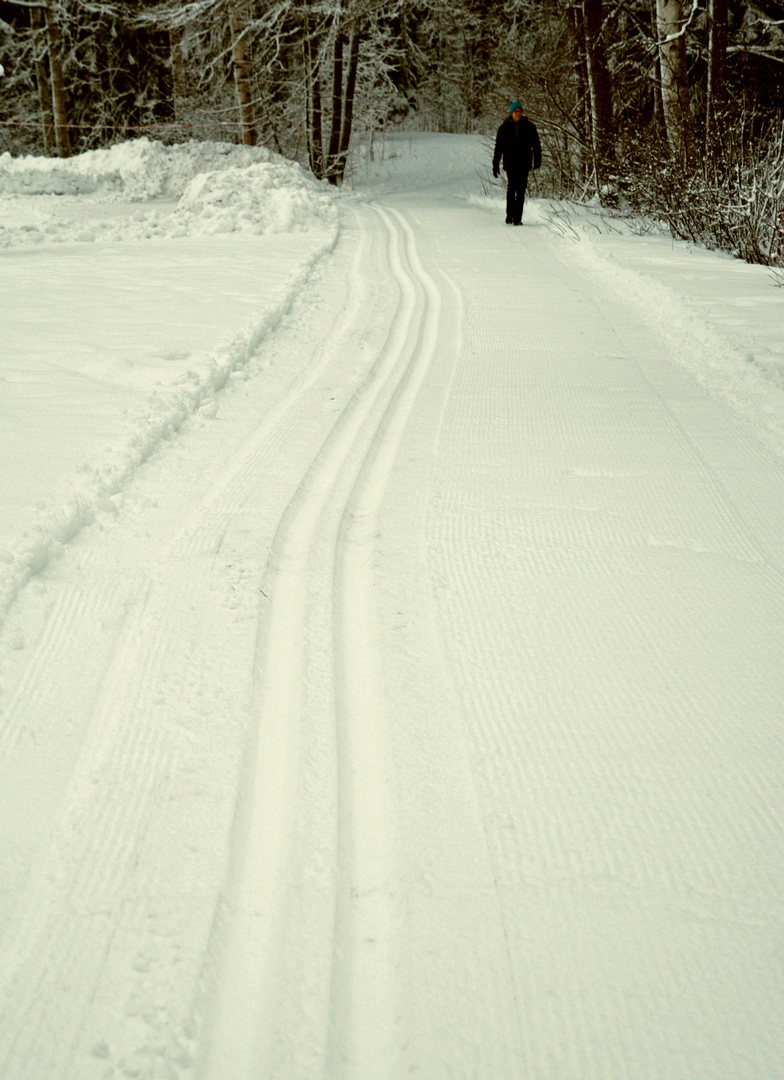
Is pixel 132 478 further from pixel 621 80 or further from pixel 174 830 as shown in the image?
pixel 621 80

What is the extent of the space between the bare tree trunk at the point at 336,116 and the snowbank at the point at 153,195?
181 inches

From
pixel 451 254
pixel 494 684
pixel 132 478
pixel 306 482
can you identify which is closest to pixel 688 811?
pixel 494 684

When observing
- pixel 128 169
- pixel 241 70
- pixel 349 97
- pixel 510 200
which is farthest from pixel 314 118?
pixel 510 200

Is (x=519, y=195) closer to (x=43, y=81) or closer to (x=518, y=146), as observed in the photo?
(x=518, y=146)

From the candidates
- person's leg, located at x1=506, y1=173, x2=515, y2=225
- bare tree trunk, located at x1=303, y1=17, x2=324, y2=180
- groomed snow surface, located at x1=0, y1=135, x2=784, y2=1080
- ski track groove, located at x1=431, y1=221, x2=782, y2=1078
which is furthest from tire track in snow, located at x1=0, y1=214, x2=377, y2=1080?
bare tree trunk, located at x1=303, y1=17, x2=324, y2=180

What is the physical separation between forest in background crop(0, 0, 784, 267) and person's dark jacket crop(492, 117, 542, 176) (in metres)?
1.06

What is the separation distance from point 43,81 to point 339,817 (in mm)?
28267

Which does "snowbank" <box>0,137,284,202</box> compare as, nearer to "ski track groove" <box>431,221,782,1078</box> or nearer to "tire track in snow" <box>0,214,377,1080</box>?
"ski track groove" <box>431,221,782,1078</box>

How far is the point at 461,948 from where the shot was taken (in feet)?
5.36

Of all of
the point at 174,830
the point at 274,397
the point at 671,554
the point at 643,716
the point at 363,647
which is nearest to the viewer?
the point at 174,830

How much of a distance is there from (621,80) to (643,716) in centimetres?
1975

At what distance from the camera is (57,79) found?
21.7 m

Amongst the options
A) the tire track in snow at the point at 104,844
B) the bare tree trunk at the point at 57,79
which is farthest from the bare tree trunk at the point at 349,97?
the tire track in snow at the point at 104,844

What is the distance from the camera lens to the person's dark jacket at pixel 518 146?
11820mm
